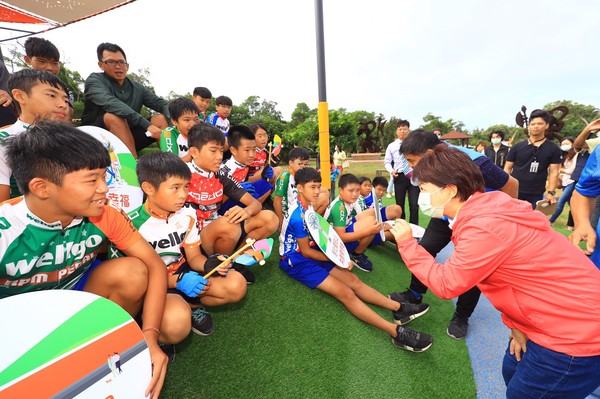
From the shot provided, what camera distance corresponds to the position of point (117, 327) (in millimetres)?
1055

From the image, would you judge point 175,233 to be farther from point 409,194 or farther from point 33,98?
point 409,194

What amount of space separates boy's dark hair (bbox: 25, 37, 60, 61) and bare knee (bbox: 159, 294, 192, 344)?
327cm

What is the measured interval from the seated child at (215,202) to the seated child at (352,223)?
2.93 feet

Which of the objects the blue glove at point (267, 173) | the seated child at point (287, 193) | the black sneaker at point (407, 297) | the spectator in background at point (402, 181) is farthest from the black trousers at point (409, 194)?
the blue glove at point (267, 173)

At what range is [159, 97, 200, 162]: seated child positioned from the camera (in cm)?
339

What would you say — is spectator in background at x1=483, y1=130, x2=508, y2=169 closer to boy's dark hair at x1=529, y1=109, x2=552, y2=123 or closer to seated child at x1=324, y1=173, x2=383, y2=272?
boy's dark hair at x1=529, y1=109, x2=552, y2=123

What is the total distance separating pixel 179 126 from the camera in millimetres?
3484

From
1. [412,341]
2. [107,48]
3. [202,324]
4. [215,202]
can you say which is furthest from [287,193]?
[107,48]

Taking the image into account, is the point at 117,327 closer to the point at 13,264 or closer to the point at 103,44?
the point at 13,264

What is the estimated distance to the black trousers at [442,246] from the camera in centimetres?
267

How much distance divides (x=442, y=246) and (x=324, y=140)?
2.54 metres

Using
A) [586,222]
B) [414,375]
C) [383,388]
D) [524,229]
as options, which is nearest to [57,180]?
[524,229]

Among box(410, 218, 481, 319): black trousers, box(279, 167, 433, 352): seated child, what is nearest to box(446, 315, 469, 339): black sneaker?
box(410, 218, 481, 319): black trousers

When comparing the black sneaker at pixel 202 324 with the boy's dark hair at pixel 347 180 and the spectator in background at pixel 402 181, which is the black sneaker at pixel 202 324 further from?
the spectator in background at pixel 402 181
